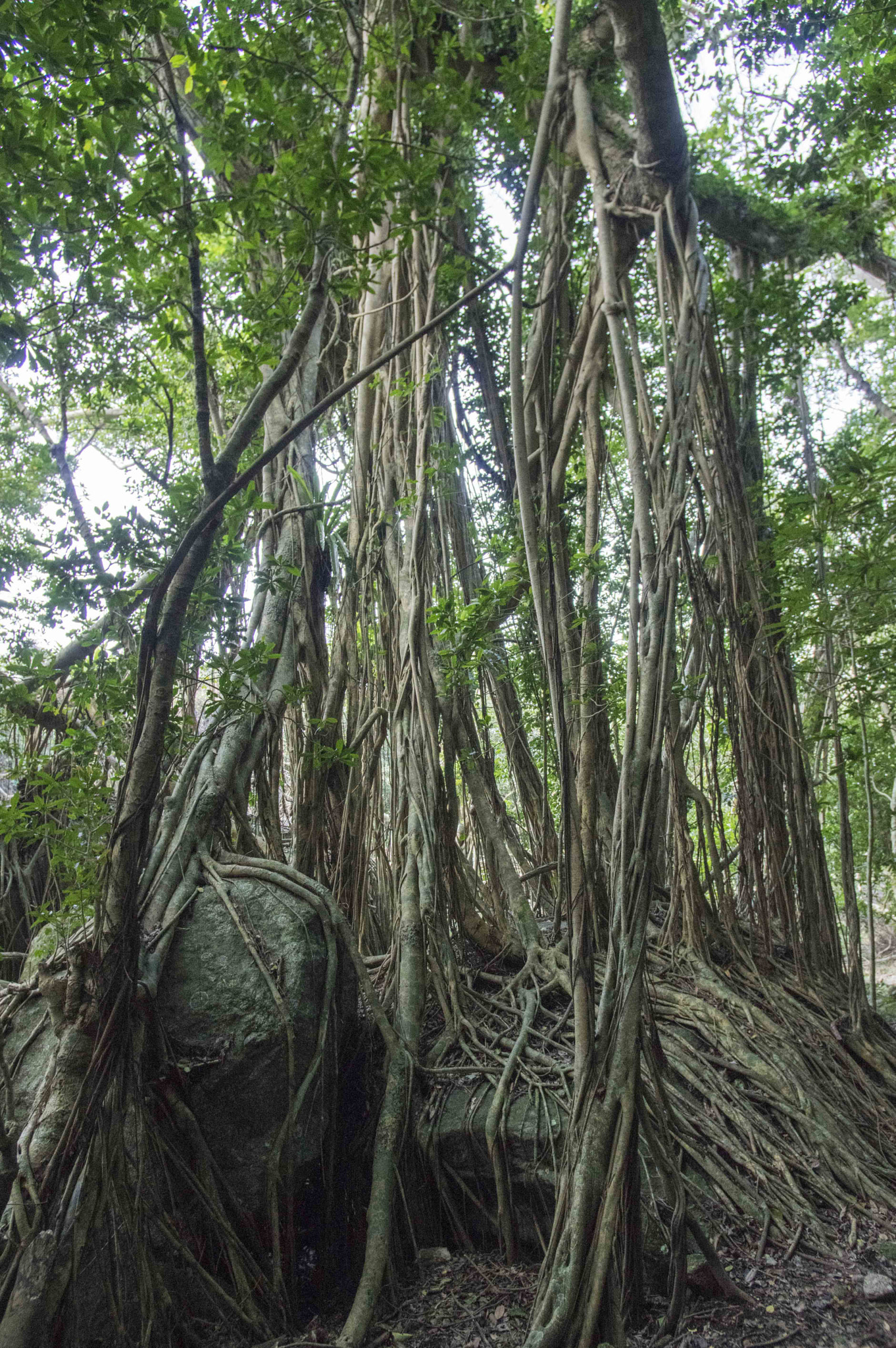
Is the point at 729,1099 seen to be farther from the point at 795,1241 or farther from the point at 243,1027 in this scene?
the point at 243,1027

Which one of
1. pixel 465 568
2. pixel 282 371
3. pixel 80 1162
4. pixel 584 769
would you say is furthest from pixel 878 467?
pixel 80 1162

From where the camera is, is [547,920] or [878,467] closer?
[878,467]

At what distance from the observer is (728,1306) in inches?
67.7

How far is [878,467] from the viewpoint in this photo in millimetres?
2631

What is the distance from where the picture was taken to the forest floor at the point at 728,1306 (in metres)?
1.63

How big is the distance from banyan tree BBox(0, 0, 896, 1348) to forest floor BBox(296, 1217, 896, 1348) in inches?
3.4

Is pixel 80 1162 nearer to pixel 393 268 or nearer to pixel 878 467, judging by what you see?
pixel 878 467

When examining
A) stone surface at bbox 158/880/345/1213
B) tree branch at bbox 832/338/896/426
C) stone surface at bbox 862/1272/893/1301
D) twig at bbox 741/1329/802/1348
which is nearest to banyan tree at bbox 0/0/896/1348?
stone surface at bbox 158/880/345/1213

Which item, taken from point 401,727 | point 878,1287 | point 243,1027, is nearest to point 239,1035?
point 243,1027

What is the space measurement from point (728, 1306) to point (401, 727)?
193 cm

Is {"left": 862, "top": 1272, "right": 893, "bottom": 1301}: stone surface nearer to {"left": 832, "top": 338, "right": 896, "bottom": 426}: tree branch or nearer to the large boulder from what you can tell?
the large boulder

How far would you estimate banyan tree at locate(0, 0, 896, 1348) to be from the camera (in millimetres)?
1715

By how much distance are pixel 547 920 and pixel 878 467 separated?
224 cm

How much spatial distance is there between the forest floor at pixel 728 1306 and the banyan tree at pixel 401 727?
0.28 ft
